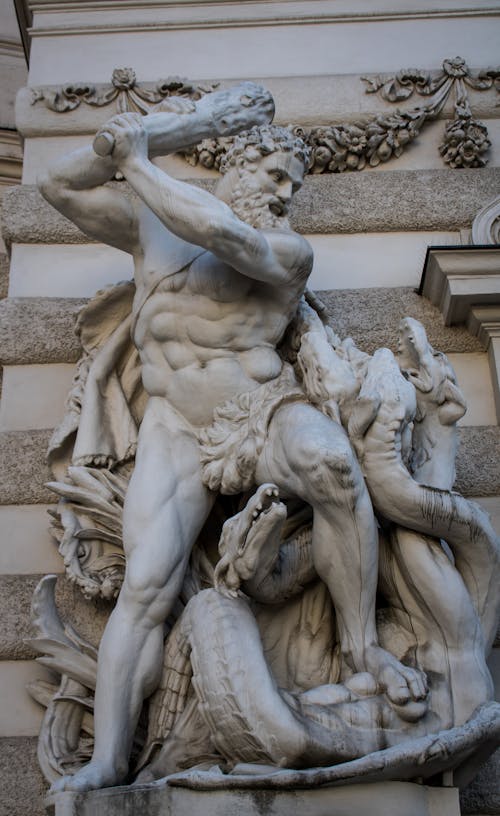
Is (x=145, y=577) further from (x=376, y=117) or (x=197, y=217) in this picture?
(x=376, y=117)

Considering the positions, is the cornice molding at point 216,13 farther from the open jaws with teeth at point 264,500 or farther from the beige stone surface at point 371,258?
the open jaws with teeth at point 264,500

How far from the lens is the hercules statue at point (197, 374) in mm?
3686

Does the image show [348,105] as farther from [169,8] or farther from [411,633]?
[411,633]

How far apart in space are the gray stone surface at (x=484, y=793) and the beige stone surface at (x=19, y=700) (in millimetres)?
1592

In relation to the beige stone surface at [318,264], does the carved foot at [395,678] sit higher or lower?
lower

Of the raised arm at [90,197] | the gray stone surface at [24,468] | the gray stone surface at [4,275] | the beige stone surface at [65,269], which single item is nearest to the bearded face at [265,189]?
the raised arm at [90,197]

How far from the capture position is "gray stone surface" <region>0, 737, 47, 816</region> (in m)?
3.98

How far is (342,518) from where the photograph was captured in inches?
145

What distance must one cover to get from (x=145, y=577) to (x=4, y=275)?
2.44 m

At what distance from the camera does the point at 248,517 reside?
3.62 meters

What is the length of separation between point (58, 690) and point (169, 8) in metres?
3.69

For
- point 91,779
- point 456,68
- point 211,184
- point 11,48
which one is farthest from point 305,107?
point 91,779

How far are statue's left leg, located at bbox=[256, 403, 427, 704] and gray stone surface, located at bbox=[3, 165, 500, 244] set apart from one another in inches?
67.9

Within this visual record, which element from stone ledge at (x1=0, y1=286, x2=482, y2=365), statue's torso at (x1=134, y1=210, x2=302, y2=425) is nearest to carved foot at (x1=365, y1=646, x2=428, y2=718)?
statue's torso at (x1=134, y1=210, x2=302, y2=425)
